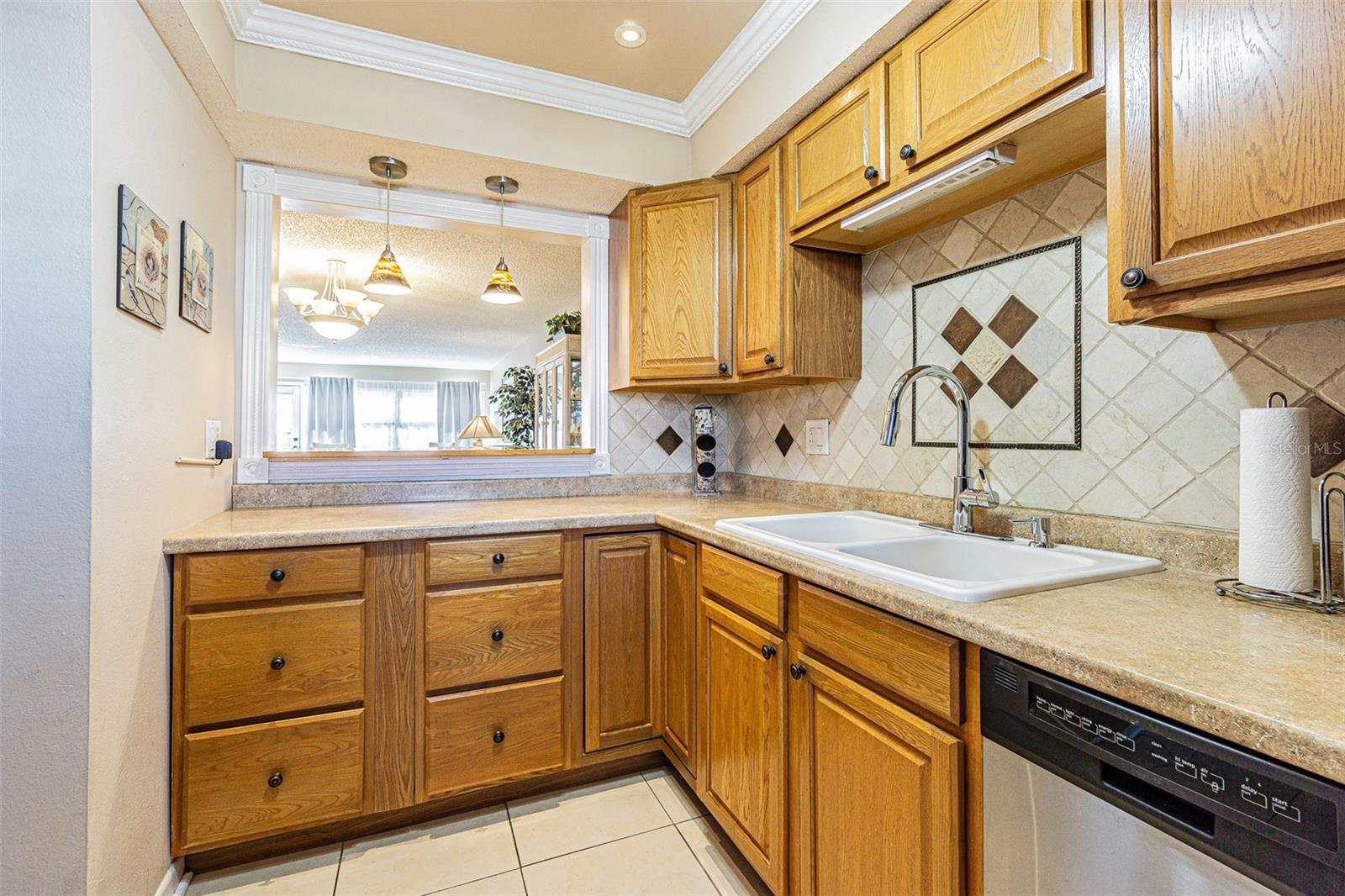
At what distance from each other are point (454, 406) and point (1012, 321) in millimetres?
9560

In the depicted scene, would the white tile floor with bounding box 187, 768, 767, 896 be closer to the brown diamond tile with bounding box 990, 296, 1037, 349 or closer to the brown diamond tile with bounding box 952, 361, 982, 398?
the brown diamond tile with bounding box 952, 361, 982, 398

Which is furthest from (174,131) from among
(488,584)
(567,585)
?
(567,585)

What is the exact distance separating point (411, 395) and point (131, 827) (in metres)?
9.21

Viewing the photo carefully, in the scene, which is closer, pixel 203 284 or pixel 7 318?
pixel 7 318

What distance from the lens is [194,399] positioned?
5.75 ft

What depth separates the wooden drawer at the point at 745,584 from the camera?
141 centimetres

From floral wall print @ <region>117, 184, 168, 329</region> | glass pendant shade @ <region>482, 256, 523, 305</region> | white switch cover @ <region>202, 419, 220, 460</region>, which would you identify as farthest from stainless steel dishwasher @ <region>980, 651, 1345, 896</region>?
glass pendant shade @ <region>482, 256, 523, 305</region>

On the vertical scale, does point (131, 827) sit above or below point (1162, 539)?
below

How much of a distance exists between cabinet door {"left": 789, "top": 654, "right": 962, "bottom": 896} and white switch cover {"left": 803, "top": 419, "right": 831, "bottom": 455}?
1000 millimetres

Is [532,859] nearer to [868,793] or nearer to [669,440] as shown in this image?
[868,793]

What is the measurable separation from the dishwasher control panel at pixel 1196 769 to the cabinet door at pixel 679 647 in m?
1.18

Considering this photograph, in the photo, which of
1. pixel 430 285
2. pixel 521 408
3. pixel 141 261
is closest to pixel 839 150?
pixel 141 261

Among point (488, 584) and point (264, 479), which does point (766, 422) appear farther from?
point (264, 479)

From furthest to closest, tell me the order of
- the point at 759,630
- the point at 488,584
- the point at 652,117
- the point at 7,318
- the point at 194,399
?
the point at 652,117 → the point at 488,584 → the point at 194,399 → the point at 759,630 → the point at 7,318
